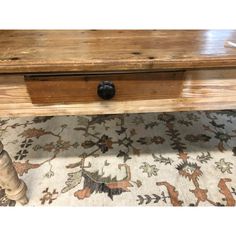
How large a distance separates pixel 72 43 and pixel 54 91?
0.59 feet

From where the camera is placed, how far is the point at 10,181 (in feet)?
2.75

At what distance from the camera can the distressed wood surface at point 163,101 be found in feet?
2.21

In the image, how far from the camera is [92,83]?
0.65m

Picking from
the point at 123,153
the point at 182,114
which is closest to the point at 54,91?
the point at 123,153

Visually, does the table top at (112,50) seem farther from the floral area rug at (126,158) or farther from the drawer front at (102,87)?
the floral area rug at (126,158)

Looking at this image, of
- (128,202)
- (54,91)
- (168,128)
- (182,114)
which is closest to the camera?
(54,91)

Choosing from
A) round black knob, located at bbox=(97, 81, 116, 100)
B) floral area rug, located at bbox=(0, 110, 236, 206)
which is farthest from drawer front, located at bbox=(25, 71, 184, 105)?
floral area rug, located at bbox=(0, 110, 236, 206)

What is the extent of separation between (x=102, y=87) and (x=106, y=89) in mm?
12

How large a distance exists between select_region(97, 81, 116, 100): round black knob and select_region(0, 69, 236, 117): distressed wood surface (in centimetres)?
4

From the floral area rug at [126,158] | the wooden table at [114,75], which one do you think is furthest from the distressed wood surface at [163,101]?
the floral area rug at [126,158]

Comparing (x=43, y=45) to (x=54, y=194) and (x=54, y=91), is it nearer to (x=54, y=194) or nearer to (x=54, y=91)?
(x=54, y=91)

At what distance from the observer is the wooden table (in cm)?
61

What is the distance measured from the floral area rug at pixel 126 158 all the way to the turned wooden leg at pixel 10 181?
0.07 m
